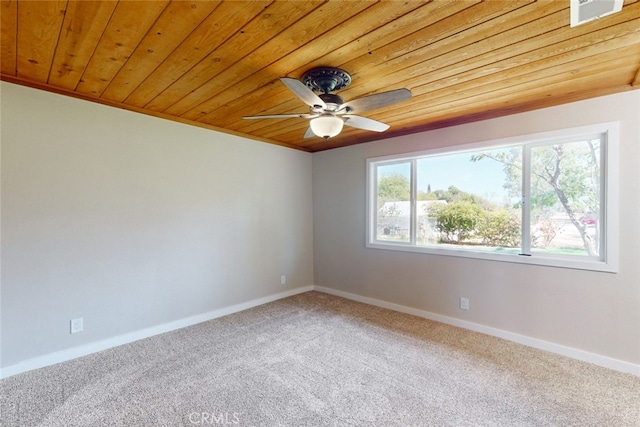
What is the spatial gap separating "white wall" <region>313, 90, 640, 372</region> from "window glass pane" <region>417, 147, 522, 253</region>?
218 millimetres

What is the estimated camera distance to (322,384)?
214cm

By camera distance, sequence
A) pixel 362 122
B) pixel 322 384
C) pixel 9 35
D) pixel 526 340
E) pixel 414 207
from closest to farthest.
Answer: pixel 9 35, pixel 322 384, pixel 362 122, pixel 526 340, pixel 414 207

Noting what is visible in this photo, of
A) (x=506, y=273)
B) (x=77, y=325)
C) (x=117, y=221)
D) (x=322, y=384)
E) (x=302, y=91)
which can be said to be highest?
(x=302, y=91)

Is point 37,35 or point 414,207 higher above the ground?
point 37,35

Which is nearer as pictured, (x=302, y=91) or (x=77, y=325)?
(x=302, y=91)

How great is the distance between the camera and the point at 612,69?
2.07m

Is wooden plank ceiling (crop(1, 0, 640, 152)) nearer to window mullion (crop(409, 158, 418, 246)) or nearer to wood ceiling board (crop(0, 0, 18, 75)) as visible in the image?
wood ceiling board (crop(0, 0, 18, 75))

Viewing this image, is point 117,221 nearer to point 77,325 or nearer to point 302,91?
point 77,325

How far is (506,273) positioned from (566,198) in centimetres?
89

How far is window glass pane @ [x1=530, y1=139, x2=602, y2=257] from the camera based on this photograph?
254 centimetres

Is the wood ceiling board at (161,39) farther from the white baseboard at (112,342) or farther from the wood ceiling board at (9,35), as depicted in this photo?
the white baseboard at (112,342)

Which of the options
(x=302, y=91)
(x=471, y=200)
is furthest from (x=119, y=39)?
(x=471, y=200)

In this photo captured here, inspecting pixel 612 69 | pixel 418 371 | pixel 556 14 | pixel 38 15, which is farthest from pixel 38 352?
pixel 612 69

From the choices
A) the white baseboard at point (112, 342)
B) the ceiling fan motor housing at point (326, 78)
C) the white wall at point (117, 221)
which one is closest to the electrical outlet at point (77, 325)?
the white wall at point (117, 221)
